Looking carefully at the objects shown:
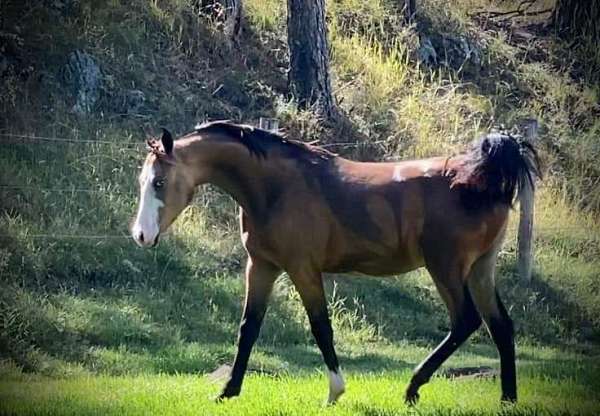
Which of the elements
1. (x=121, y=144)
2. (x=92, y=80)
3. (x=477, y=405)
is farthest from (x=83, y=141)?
(x=477, y=405)

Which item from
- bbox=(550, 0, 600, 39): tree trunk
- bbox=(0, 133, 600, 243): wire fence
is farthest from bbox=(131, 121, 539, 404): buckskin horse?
bbox=(550, 0, 600, 39): tree trunk

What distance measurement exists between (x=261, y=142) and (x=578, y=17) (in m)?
4.95

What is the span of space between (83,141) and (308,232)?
388 cm

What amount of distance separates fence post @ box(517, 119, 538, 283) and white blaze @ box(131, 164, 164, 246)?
15.0ft

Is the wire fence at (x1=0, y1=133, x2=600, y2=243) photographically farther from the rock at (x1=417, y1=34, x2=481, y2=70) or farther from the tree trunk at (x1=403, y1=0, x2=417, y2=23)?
the tree trunk at (x1=403, y1=0, x2=417, y2=23)

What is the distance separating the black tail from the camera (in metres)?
5.85

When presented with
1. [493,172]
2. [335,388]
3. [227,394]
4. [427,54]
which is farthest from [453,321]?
[427,54]

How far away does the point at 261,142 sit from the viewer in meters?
6.03

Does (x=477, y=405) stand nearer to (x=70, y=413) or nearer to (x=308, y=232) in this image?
(x=308, y=232)

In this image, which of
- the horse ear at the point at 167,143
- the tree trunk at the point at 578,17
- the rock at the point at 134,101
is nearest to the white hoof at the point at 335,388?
the horse ear at the point at 167,143

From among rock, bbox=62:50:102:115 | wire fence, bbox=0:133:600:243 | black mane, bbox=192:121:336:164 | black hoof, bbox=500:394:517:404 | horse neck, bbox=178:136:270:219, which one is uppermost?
black mane, bbox=192:121:336:164

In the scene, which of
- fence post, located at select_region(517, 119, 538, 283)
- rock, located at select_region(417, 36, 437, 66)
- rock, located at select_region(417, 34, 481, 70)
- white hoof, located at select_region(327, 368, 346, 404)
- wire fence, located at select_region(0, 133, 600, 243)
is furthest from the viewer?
rock, located at select_region(417, 36, 437, 66)

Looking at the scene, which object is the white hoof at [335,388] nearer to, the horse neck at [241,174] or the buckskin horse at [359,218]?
the buckskin horse at [359,218]

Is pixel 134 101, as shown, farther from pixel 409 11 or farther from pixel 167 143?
pixel 167 143
